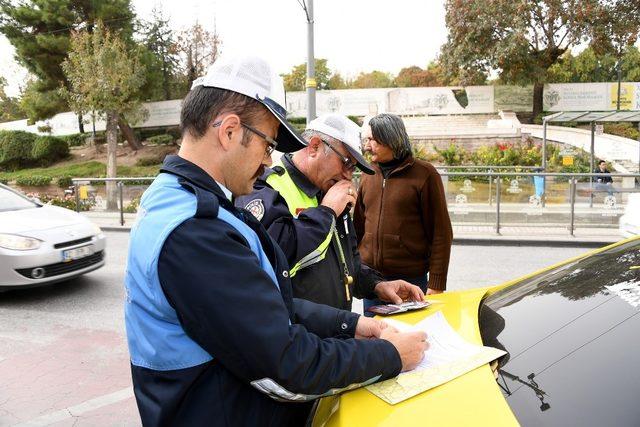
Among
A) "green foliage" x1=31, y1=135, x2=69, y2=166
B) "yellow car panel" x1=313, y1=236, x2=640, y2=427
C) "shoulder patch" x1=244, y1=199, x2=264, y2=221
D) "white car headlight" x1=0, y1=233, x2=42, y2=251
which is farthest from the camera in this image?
"green foliage" x1=31, y1=135, x2=69, y2=166

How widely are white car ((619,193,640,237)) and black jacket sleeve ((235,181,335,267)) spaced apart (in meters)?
7.85

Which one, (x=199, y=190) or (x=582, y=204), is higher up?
(x=199, y=190)

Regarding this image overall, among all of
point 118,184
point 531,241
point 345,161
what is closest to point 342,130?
point 345,161

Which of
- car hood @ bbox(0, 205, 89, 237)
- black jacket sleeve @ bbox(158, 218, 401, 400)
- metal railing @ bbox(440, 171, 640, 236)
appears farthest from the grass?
black jacket sleeve @ bbox(158, 218, 401, 400)

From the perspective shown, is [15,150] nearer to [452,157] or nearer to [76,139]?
[76,139]

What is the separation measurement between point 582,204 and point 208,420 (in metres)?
10.8

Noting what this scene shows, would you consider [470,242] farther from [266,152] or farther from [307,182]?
[266,152]

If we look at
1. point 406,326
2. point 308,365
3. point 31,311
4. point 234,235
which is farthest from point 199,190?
point 31,311

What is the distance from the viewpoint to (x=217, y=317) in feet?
4.07

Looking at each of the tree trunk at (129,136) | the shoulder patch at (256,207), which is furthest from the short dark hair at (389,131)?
the tree trunk at (129,136)

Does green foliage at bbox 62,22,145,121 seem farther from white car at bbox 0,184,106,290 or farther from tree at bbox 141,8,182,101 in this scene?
white car at bbox 0,184,106,290

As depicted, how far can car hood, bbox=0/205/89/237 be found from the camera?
19.9 ft

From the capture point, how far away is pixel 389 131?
335 centimetres

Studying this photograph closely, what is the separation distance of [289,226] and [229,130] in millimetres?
785
